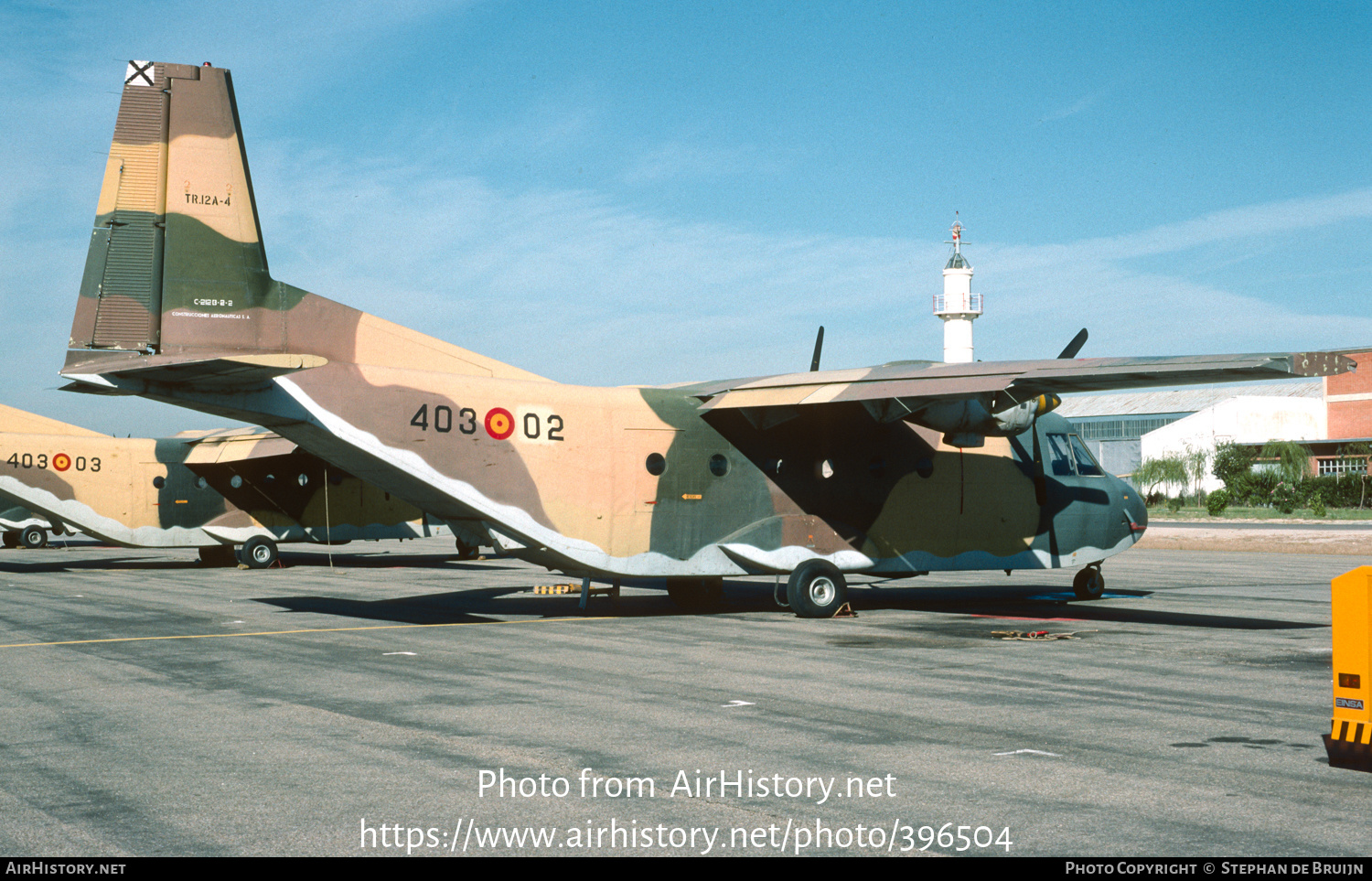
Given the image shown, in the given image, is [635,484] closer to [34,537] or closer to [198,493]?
[198,493]

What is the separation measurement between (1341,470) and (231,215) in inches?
2964

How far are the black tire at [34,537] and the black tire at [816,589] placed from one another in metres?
34.0

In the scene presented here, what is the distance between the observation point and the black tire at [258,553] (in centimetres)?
2948

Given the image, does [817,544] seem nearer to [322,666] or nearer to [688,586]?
[688,586]

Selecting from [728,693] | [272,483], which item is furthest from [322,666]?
[272,483]

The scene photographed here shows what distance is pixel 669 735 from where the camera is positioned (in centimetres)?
873

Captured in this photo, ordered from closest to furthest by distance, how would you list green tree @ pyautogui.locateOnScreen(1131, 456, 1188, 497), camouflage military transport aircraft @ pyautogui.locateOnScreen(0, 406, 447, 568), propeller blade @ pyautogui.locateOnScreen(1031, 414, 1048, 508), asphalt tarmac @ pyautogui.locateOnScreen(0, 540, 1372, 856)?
asphalt tarmac @ pyautogui.locateOnScreen(0, 540, 1372, 856) < propeller blade @ pyautogui.locateOnScreen(1031, 414, 1048, 508) < camouflage military transport aircraft @ pyautogui.locateOnScreen(0, 406, 447, 568) < green tree @ pyautogui.locateOnScreen(1131, 456, 1188, 497)

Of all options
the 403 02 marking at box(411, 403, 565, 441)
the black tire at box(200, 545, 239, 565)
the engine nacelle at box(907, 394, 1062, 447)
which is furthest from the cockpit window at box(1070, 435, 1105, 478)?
the black tire at box(200, 545, 239, 565)

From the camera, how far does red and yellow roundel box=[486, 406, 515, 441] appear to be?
16.1 meters

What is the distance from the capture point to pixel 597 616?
1783 centimetres

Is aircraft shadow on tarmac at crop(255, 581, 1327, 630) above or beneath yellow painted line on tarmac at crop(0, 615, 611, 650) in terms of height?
beneath

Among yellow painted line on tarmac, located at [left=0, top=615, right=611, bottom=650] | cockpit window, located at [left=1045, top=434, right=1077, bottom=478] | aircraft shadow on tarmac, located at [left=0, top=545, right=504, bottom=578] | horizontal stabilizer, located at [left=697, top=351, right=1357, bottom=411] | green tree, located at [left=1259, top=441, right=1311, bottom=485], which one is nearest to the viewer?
horizontal stabilizer, located at [left=697, top=351, right=1357, bottom=411]

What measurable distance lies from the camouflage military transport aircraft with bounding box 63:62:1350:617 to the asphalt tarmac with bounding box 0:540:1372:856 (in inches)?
55.2

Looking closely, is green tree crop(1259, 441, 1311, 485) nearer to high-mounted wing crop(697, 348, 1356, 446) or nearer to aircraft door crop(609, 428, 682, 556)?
high-mounted wing crop(697, 348, 1356, 446)
